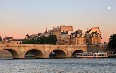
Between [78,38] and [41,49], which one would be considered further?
[78,38]

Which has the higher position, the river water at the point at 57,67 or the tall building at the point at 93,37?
the tall building at the point at 93,37

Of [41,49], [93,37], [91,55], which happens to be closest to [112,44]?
[91,55]

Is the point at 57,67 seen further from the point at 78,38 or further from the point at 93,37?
the point at 78,38

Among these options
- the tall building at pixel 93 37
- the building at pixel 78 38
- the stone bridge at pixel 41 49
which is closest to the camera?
the stone bridge at pixel 41 49

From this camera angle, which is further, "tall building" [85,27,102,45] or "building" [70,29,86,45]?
"building" [70,29,86,45]

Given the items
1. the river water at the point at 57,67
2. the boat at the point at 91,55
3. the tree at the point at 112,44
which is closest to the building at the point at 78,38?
the tree at the point at 112,44

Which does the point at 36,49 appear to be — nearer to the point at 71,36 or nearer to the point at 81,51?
the point at 81,51

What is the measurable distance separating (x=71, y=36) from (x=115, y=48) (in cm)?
5229

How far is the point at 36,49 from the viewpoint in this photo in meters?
132

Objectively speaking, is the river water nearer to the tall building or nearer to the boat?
the boat

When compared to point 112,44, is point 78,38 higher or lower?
higher

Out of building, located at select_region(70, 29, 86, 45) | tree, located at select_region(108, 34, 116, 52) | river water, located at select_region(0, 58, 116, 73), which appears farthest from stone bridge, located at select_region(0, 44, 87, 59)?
building, located at select_region(70, 29, 86, 45)

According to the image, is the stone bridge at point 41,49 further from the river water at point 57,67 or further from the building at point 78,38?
the building at point 78,38

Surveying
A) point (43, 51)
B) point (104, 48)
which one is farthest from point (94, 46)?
point (43, 51)
